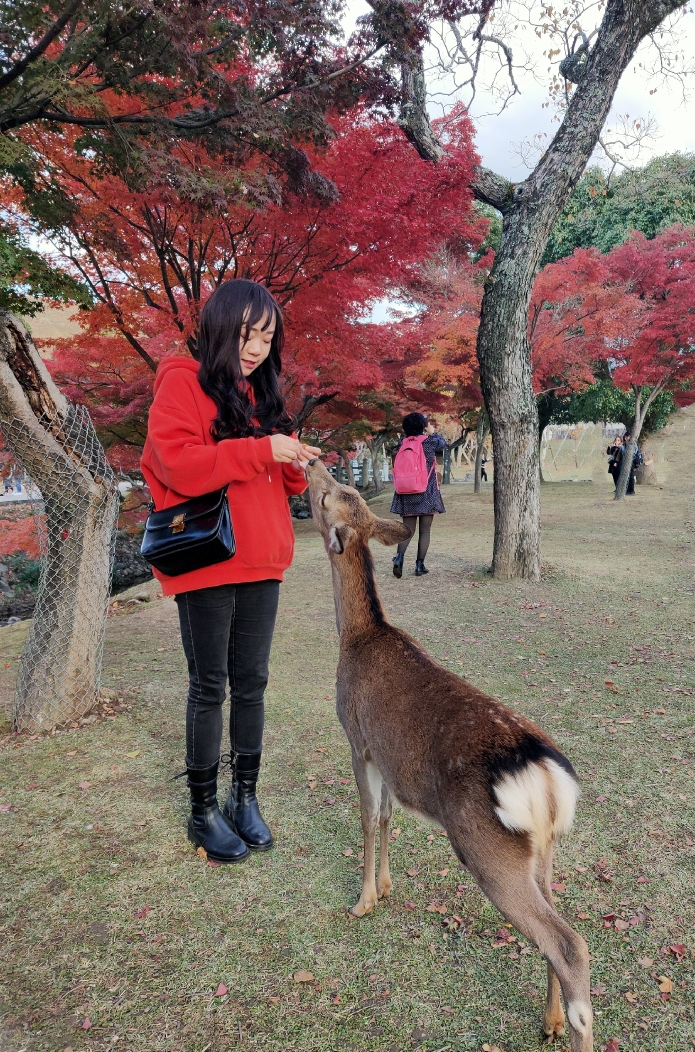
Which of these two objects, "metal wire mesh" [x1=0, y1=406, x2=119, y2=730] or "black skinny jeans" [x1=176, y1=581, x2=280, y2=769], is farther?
"metal wire mesh" [x1=0, y1=406, x2=119, y2=730]

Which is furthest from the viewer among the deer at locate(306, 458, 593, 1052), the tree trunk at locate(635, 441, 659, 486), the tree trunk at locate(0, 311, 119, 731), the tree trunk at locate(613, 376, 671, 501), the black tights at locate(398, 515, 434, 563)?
the tree trunk at locate(635, 441, 659, 486)

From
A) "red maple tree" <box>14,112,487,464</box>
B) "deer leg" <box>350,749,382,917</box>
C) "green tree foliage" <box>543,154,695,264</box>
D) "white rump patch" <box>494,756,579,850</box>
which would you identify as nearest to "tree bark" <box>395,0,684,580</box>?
"red maple tree" <box>14,112,487,464</box>

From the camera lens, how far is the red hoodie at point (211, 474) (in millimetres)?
2367

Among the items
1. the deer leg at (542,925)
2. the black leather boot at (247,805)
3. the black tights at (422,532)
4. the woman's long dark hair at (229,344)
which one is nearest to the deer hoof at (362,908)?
the black leather boot at (247,805)

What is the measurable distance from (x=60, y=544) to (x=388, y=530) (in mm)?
2535

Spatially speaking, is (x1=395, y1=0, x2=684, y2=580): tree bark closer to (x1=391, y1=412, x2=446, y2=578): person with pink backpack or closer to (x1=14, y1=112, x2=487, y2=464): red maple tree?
(x1=14, y1=112, x2=487, y2=464): red maple tree

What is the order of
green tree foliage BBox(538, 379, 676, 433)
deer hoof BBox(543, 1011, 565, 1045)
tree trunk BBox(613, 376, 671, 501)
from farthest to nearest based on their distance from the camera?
green tree foliage BBox(538, 379, 676, 433) < tree trunk BBox(613, 376, 671, 501) < deer hoof BBox(543, 1011, 565, 1045)

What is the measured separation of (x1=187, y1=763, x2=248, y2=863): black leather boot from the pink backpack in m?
5.85

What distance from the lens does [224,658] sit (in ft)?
8.61

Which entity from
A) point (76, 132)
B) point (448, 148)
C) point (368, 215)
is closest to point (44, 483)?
point (76, 132)

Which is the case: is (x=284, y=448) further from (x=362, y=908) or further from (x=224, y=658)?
(x=362, y=908)

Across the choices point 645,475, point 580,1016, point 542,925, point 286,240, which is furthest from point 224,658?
point 645,475

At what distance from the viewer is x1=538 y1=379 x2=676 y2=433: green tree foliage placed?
848 inches

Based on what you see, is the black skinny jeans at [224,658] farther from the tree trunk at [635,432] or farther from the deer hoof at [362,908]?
the tree trunk at [635,432]
